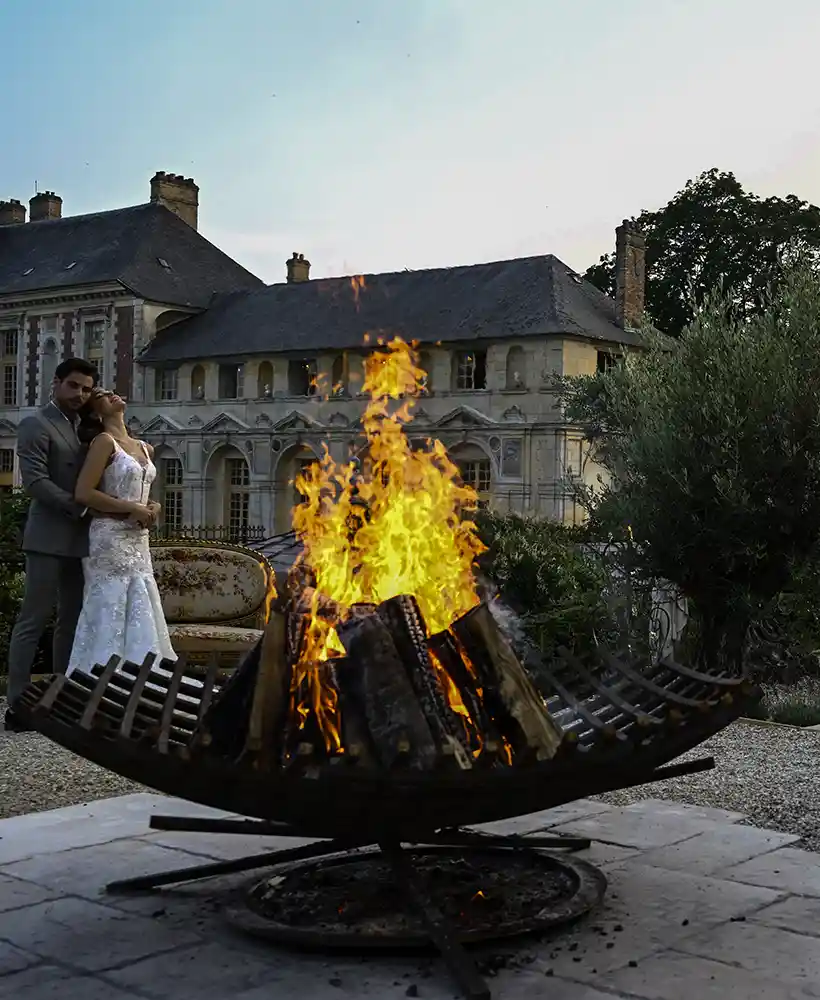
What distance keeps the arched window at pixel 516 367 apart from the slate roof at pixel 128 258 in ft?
53.4

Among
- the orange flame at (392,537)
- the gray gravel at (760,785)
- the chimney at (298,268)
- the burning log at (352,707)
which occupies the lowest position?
the gray gravel at (760,785)

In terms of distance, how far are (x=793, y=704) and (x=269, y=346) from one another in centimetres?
3891

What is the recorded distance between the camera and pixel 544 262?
4462cm

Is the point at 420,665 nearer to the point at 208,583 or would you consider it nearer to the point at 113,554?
the point at 113,554

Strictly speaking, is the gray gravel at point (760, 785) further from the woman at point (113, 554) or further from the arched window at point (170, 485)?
the arched window at point (170, 485)

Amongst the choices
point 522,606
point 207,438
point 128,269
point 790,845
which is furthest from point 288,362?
point 790,845

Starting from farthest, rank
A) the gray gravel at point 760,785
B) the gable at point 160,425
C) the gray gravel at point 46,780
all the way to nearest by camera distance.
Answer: the gable at point 160,425 → the gray gravel at point 46,780 → the gray gravel at point 760,785

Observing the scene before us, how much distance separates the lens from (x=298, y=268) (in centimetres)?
5362

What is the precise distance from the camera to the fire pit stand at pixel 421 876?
3.86 m

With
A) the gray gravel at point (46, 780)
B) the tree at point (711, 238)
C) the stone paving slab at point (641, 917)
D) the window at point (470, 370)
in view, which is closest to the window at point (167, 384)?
the window at point (470, 370)

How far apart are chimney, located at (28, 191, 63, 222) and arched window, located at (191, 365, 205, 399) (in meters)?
15.6

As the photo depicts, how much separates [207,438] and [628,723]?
153ft

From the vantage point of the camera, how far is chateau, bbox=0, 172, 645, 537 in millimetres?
42219

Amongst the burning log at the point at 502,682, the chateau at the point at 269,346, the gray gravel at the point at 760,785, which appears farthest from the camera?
the chateau at the point at 269,346
